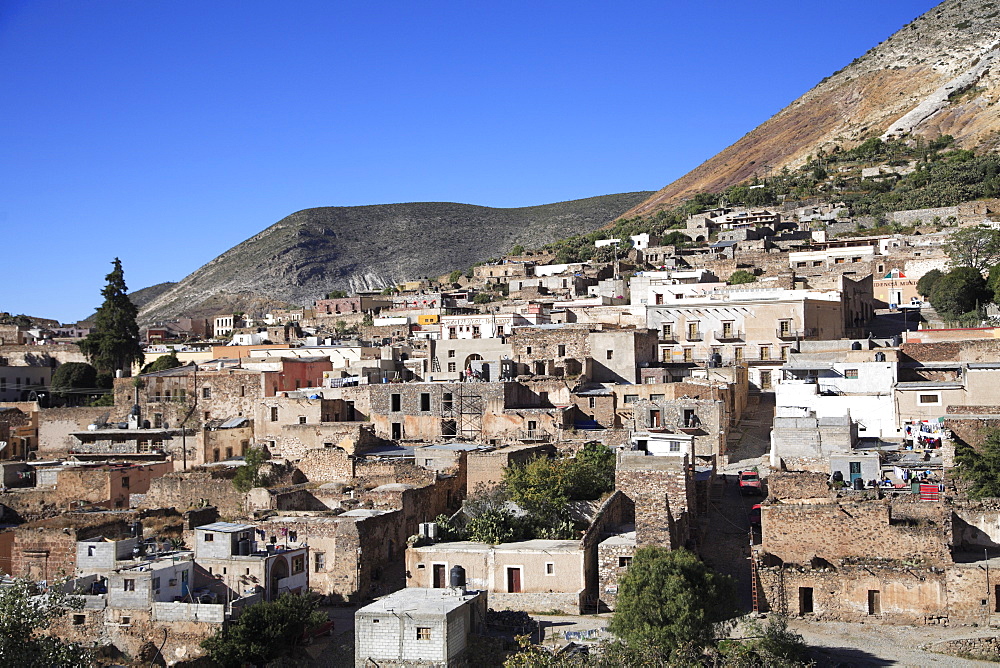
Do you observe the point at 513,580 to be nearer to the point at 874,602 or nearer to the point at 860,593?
the point at 860,593

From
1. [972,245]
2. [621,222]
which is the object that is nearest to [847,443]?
[972,245]

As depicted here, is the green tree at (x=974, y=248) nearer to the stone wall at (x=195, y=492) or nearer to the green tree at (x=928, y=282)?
the green tree at (x=928, y=282)

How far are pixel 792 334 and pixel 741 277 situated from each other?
672 inches

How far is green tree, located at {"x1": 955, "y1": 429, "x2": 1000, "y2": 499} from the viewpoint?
23.4m

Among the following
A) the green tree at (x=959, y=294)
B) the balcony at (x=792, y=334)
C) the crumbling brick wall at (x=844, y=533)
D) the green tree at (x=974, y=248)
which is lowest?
the crumbling brick wall at (x=844, y=533)

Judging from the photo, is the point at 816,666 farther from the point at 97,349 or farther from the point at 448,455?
the point at 97,349

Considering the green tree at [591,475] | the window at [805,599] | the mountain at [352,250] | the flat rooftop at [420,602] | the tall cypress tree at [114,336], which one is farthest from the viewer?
the mountain at [352,250]

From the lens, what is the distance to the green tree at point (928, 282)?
50.3 m

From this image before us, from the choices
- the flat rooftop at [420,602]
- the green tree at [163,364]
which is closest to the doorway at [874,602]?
the flat rooftop at [420,602]

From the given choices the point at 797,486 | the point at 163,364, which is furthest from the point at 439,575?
the point at 163,364

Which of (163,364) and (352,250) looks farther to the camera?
(352,250)

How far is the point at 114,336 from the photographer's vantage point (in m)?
56.8

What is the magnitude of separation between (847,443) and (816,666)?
8.89 m

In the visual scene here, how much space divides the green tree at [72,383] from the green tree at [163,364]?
270 centimetres
